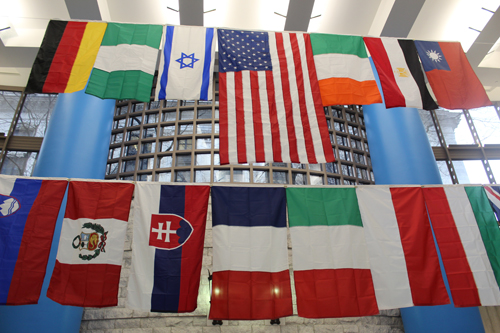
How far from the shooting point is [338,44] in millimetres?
6523

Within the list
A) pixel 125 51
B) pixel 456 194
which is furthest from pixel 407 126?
pixel 125 51

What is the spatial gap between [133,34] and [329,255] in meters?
5.49

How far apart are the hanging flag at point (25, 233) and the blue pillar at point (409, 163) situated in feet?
22.1

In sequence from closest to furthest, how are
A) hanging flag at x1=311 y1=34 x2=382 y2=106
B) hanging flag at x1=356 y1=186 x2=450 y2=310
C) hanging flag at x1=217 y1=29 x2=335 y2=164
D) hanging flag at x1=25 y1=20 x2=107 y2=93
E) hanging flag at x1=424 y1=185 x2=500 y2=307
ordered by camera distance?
hanging flag at x1=356 y1=186 x2=450 y2=310 → hanging flag at x1=424 y1=185 x2=500 y2=307 → hanging flag at x1=217 y1=29 x2=335 y2=164 → hanging flag at x1=25 y1=20 x2=107 y2=93 → hanging flag at x1=311 y1=34 x2=382 y2=106

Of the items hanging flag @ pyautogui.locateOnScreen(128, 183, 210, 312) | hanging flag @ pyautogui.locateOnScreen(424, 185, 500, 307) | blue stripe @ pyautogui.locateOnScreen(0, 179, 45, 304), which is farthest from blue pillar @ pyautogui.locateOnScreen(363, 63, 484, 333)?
blue stripe @ pyautogui.locateOnScreen(0, 179, 45, 304)

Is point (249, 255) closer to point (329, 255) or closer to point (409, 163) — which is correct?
point (329, 255)

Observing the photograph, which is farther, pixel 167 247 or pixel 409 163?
pixel 409 163

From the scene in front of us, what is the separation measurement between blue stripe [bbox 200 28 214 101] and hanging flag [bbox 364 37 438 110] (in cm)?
319

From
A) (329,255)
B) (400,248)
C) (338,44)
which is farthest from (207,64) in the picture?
(400,248)

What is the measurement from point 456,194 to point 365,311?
9.08 feet

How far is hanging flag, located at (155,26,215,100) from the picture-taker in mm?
5730

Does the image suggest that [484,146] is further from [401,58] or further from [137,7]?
[137,7]

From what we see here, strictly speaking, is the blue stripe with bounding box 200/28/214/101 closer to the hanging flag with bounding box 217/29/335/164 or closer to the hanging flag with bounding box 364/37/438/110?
the hanging flag with bounding box 217/29/335/164

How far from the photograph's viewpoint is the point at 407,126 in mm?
7891
